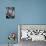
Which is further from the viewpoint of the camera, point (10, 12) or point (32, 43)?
point (10, 12)

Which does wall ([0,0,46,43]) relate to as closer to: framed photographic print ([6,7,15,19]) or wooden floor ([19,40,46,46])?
framed photographic print ([6,7,15,19])

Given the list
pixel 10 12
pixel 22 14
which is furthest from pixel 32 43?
pixel 10 12

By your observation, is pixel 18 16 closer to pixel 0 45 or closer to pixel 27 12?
pixel 27 12

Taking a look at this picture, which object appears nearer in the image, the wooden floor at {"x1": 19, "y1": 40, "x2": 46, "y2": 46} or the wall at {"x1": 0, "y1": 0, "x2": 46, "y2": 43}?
the wooden floor at {"x1": 19, "y1": 40, "x2": 46, "y2": 46}

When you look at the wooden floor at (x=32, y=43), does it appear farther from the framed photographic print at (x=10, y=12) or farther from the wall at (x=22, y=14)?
the framed photographic print at (x=10, y=12)

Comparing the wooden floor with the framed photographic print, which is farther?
the framed photographic print

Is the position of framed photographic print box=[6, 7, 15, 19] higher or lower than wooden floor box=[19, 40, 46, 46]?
higher

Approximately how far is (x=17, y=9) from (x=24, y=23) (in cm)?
35

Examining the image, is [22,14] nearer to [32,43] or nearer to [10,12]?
[10,12]

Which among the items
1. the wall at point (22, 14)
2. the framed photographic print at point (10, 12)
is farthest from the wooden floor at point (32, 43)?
the framed photographic print at point (10, 12)

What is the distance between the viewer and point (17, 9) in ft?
9.66

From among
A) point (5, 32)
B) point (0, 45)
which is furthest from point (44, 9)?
point (0, 45)

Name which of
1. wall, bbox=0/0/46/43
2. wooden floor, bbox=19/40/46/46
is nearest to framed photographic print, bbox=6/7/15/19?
wall, bbox=0/0/46/43

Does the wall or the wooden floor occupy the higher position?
the wall
